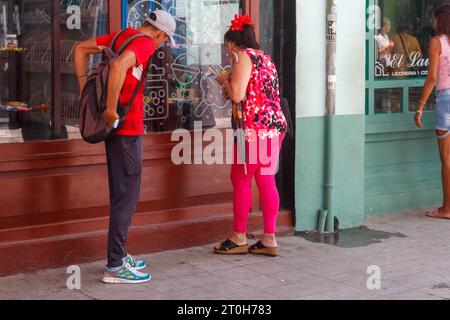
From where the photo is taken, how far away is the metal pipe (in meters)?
7.54

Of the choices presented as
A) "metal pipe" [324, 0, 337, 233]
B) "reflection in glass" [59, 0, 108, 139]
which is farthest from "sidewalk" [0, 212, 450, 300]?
"reflection in glass" [59, 0, 108, 139]

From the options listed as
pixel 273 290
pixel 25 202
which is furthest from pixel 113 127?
pixel 273 290

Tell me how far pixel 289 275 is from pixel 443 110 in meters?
2.75

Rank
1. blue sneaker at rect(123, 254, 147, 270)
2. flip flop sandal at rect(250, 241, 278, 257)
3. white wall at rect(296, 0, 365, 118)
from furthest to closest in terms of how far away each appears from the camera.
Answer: white wall at rect(296, 0, 365, 118)
flip flop sandal at rect(250, 241, 278, 257)
blue sneaker at rect(123, 254, 147, 270)

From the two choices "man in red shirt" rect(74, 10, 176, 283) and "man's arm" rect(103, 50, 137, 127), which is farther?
"man in red shirt" rect(74, 10, 176, 283)

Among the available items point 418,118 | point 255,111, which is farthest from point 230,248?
point 418,118

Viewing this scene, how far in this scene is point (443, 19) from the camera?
8164 mm

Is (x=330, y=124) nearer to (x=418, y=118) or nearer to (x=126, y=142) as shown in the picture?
(x=418, y=118)

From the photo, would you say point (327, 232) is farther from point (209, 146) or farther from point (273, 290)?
point (273, 290)

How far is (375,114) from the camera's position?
8477 millimetres

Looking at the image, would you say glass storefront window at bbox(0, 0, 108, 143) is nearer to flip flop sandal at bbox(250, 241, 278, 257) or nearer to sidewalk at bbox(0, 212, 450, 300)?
sidewalk at bbox(0, 212, 450, 300)

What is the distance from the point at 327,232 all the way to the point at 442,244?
98 centimetres

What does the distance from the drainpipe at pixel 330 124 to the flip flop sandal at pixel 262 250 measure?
94 centimetres

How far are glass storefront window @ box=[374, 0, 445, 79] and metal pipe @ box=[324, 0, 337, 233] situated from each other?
1142mm
